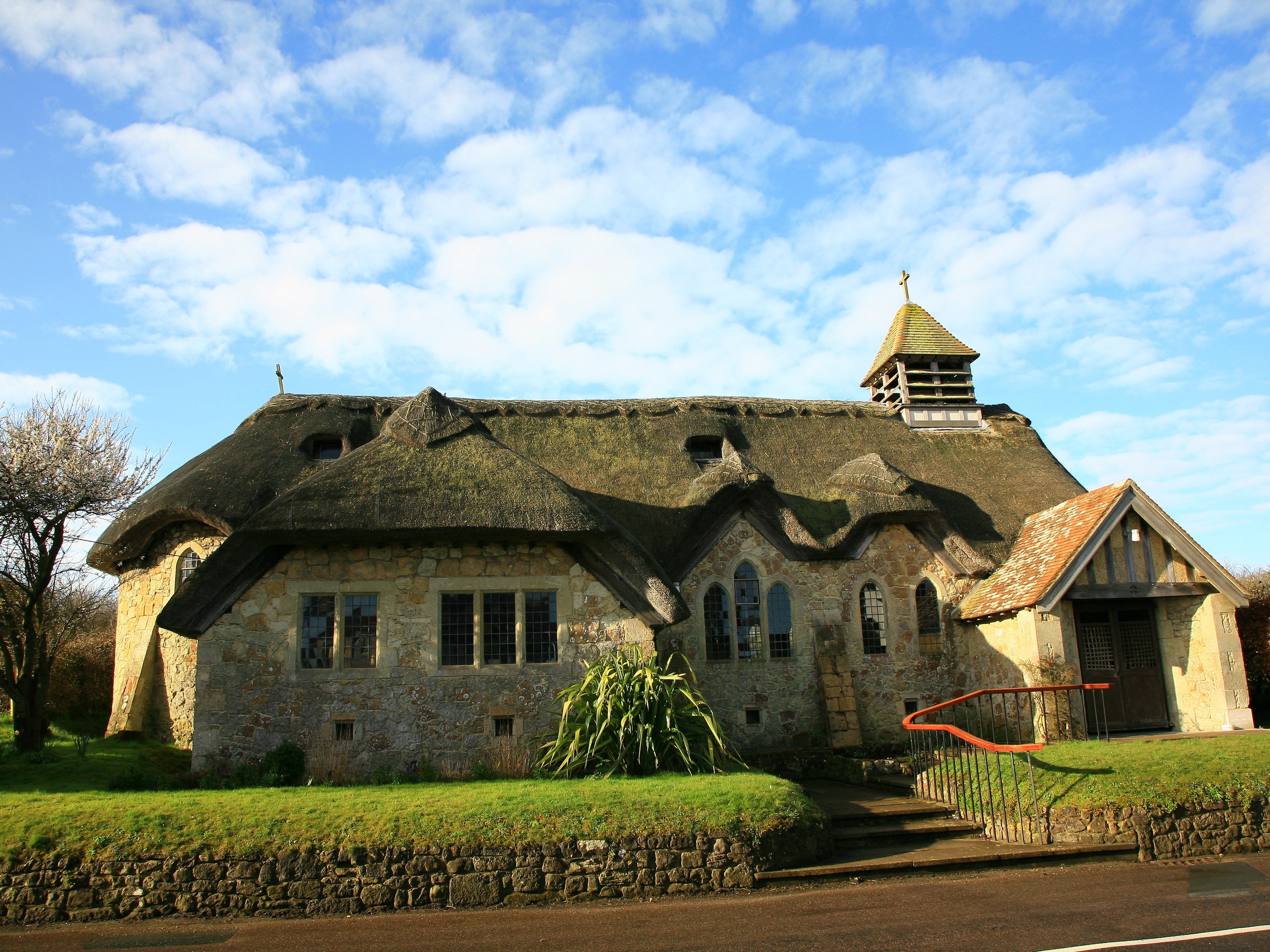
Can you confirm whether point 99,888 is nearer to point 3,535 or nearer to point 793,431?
point 3,535

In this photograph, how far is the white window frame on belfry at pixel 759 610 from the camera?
1549 cm

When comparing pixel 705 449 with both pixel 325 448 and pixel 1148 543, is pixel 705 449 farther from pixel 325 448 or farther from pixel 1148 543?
pixel 1148 543

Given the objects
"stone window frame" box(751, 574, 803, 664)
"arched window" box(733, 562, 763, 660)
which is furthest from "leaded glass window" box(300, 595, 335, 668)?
"stone window frame" box(751, 574, 803, 664)

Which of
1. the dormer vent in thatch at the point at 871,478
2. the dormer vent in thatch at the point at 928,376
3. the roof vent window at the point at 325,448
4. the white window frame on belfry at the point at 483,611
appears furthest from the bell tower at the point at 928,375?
the roof vent window at the point at 325,448

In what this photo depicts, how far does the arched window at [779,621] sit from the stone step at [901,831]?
520 cm

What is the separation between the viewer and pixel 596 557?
1273 centimetres

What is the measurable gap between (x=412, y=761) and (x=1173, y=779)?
9.74 metres

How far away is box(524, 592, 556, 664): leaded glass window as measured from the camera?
498 inches

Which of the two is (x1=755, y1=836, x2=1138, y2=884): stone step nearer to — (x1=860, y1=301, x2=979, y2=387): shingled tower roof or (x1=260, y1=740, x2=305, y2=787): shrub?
(x1=260, y1=740, x2=305, y2=787): shrub

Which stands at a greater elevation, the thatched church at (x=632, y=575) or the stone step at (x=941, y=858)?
the thatched church at (x=632, y=575)

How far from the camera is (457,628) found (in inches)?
495

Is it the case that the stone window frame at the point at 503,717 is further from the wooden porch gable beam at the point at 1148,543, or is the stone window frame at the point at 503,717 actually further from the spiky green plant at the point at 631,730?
the wooden porch gable beam at the point at 1148,543

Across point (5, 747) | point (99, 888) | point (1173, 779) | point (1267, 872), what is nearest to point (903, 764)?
point (1173, 779)

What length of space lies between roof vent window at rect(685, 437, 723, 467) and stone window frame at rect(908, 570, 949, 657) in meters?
4.73
